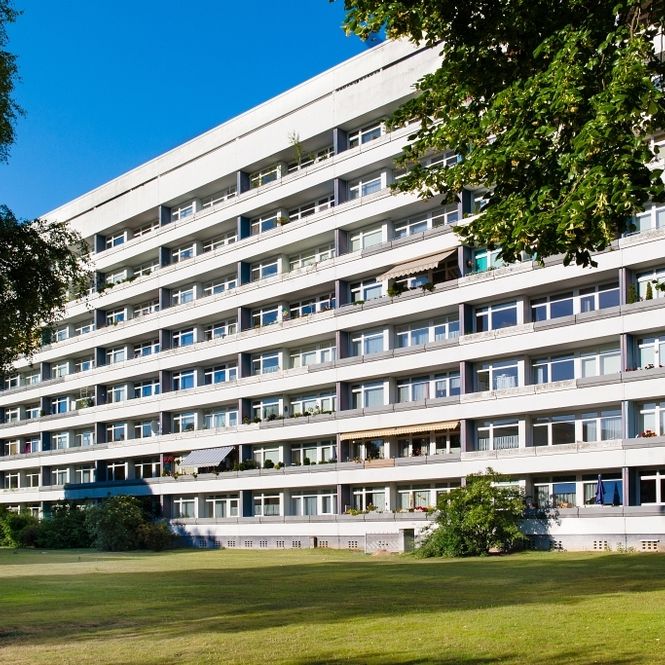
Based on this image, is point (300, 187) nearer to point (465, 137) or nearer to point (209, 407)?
point (209, 407)

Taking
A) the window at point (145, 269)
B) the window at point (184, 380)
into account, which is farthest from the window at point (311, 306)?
the window at point (145, 269)

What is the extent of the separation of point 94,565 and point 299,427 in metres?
22.2

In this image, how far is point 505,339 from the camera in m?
52.2

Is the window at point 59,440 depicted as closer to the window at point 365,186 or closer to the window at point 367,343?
the window at point 367,343

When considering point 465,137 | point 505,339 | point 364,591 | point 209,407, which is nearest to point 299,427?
point 209,407

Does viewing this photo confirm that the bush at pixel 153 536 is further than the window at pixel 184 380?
No

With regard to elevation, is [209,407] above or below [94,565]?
above

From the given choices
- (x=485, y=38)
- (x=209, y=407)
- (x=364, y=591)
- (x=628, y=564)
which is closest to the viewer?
(x=485, y=38)

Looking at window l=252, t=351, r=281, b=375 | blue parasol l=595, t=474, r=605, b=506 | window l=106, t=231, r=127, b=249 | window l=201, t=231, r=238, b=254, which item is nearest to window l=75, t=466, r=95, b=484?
window l=106, t=231, r=127, b=249

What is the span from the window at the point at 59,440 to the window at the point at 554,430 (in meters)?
51.4

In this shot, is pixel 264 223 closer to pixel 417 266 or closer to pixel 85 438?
pixel 417 266

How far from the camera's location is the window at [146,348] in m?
80.7

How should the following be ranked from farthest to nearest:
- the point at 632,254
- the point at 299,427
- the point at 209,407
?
the point at 209,407, the point at 299,427, the point at 632,254

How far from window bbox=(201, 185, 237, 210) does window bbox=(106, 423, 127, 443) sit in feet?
64.0
